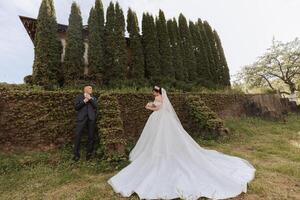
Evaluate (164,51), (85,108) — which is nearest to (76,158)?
(85,108)

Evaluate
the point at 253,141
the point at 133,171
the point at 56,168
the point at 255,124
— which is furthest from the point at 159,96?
the point at 255,124

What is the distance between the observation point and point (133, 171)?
4.85 metres

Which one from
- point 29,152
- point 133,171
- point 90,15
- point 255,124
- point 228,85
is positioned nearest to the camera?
point 133,171

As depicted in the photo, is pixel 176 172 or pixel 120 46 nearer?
pixel 176 172

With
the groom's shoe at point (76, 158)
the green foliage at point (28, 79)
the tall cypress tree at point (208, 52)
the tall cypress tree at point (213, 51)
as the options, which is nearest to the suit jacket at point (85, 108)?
the groom's shoe at point (76, 158)

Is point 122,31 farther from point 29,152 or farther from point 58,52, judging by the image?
point 29,152

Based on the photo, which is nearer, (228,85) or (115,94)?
(115,94)

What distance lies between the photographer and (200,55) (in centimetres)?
1716

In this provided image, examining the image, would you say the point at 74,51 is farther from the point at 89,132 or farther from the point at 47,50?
the point at 89,132

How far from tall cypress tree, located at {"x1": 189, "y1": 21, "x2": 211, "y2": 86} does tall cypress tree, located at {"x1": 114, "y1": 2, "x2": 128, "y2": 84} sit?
19.5ft

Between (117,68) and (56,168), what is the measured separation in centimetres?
757

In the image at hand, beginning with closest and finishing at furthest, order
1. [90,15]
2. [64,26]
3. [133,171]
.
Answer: [133,171] → [90,15] → [64,26]

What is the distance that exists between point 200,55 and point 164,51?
135 inches

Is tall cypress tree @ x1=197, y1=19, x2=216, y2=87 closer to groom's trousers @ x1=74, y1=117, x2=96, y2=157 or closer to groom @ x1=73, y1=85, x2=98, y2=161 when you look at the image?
groom @ x1=73, y1=85, x2=98, y2=161
